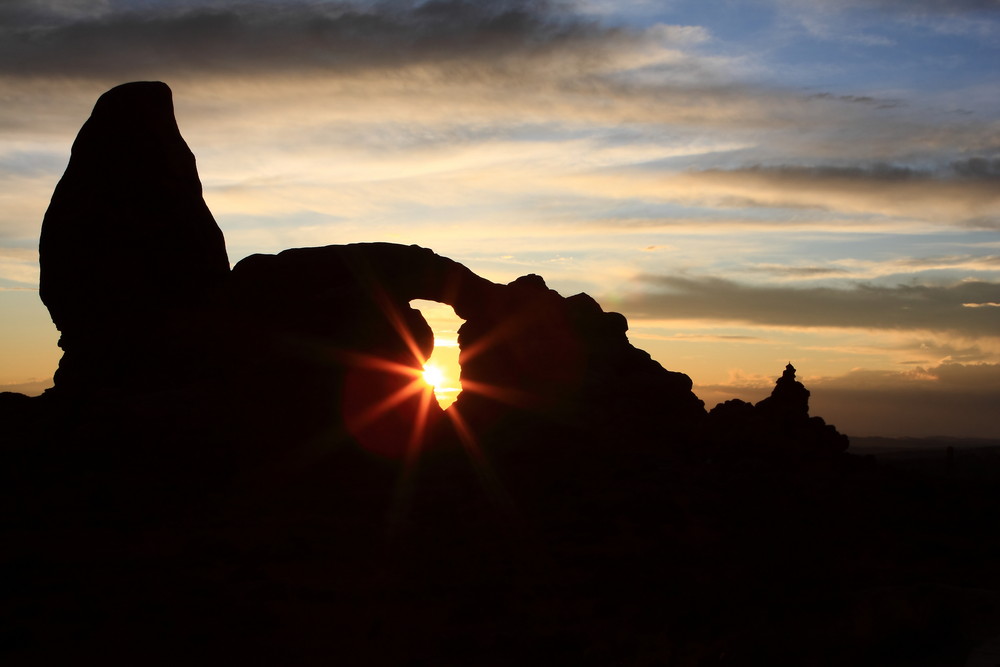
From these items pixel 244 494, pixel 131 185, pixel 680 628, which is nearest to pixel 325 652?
pixel 680 628

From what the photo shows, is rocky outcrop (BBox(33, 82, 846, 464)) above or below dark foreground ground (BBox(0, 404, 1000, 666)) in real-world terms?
above

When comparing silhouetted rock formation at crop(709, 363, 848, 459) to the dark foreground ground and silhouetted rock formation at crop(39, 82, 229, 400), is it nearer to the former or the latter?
the dark foreground ground

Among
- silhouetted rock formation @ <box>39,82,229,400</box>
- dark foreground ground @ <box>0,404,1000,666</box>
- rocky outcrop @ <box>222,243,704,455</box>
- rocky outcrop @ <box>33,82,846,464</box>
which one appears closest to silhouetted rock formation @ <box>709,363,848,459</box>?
rocky outcrop @ <box>33,82,846,464</box>

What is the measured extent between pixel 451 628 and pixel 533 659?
193 centimetres

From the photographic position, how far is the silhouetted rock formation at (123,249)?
27.5 m

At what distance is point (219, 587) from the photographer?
14812 millimetres

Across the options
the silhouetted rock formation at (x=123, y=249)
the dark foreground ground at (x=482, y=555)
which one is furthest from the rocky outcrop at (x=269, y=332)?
the dark foreground ground at (x=482, y=555)

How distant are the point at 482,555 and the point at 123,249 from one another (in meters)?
16.9

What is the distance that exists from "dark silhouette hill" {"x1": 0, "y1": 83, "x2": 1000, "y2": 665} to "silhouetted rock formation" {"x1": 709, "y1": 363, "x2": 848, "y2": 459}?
13cm

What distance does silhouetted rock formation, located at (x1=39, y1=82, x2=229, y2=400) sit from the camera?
27516mm

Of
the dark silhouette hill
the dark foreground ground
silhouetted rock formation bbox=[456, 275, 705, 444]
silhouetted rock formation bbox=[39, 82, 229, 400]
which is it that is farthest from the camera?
silhouetted rock formation bbox=[456, 275, 705, 444]

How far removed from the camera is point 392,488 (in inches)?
987

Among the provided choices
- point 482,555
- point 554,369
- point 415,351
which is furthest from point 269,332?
point 482,555

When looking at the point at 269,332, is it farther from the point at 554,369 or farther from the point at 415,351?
the point at 554,369
